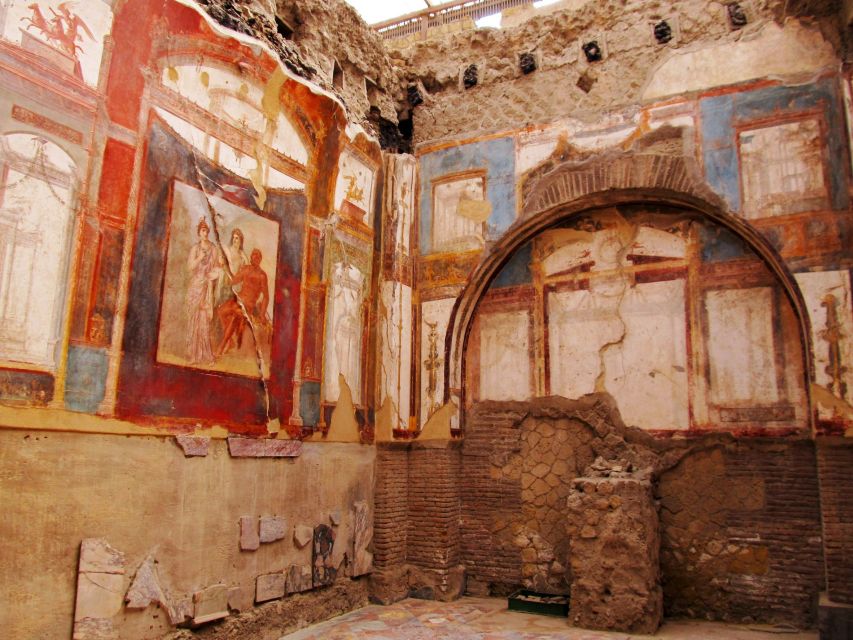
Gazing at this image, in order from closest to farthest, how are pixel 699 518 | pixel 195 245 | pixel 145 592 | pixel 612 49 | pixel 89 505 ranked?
pixel 89 505 → pixel 145 592 → pixel 195 245 → pixel 699 518 → pixel 612 49

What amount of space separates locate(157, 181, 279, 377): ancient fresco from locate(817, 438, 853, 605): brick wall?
3.98 m

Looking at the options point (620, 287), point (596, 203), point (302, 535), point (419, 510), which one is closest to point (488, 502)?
point (419, 510)

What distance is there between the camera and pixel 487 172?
6738 mm

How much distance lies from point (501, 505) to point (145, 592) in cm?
324

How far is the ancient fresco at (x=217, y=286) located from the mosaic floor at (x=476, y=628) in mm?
1933

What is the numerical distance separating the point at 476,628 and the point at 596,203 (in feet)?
11.8

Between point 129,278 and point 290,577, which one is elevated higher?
point 129,278

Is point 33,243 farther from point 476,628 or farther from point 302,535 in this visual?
point 476,628

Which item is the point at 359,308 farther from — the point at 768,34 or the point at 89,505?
the point at 768,34

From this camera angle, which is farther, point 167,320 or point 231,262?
point 231,262

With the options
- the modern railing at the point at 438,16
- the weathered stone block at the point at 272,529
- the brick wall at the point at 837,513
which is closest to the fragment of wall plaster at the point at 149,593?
the weathered stone block at the point at 272,529

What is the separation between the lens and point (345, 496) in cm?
584

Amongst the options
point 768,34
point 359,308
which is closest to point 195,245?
point 359,308

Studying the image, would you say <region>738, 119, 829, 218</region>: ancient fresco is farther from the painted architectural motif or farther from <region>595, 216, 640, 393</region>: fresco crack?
the painted architectural motif
